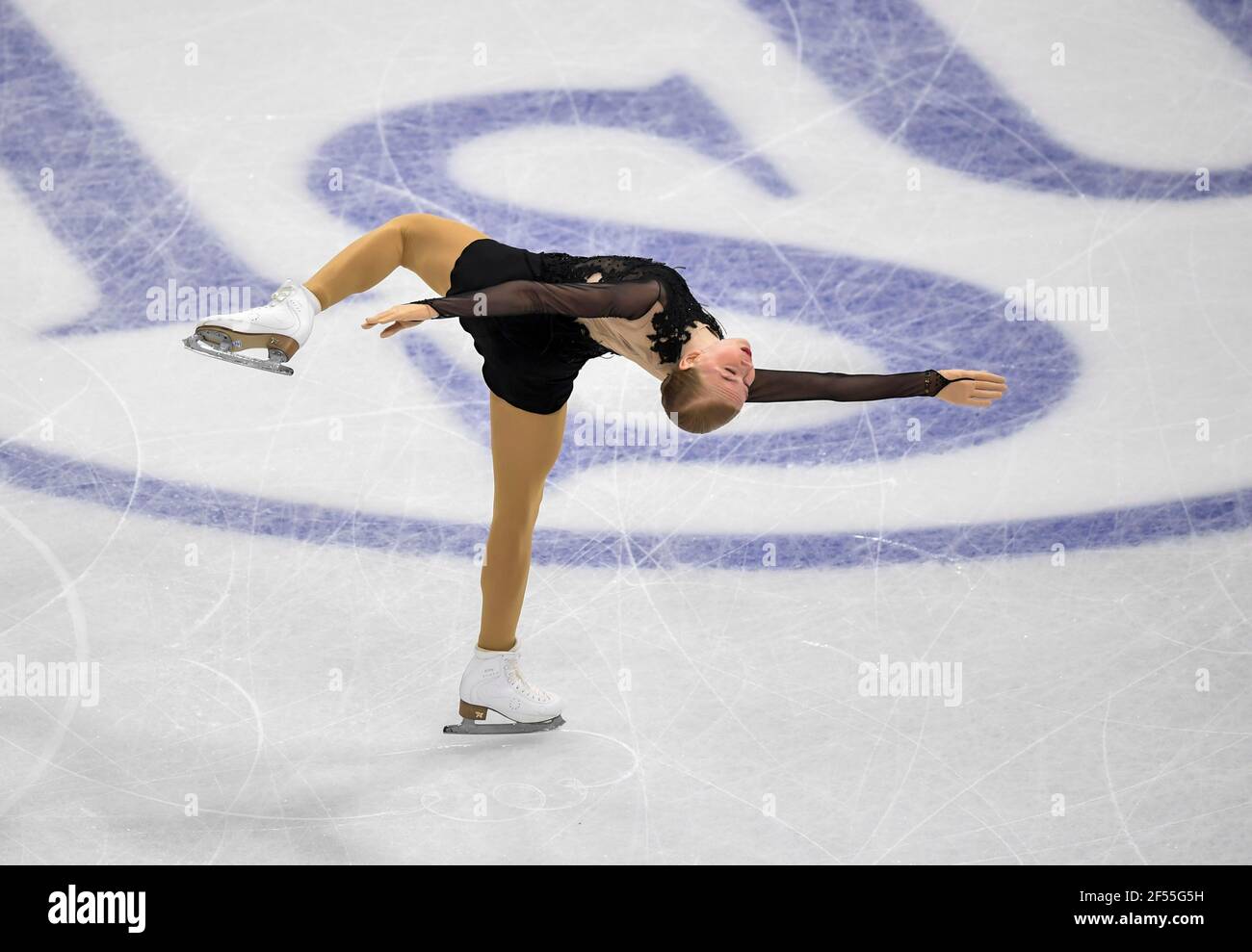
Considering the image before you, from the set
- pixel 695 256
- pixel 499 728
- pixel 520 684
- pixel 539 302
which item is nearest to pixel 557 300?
pixel 539 302

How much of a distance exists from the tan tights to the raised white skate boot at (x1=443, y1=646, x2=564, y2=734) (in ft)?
0.23

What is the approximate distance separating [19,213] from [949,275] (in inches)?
192

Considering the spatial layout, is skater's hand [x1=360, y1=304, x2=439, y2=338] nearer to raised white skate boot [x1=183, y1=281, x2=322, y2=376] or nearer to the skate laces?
raised white skate boot [x1=183, y1=281, x2=322, y2=376]

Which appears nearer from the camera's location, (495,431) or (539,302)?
(539,302)

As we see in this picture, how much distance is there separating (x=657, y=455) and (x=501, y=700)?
6.66 ft

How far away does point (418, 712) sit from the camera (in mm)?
6078

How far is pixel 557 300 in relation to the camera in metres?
4.84

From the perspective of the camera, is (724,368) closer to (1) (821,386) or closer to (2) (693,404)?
(2) (693,404)

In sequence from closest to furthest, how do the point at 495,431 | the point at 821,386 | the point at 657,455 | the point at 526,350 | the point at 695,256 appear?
the point at 821,386, the point at 526,350, the point at 495,431, the point at 657,455, the point at 695,256

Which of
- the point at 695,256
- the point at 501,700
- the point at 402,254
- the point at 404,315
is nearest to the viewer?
the point at 404,315

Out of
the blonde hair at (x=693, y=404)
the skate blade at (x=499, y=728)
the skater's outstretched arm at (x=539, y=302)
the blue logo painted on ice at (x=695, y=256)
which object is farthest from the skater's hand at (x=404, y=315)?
the blue logo painted on ice at (x=695, y=256)

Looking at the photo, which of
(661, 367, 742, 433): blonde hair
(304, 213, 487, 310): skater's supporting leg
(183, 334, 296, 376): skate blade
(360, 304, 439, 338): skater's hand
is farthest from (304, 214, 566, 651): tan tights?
(360, 304, 439, 338): skater's hand

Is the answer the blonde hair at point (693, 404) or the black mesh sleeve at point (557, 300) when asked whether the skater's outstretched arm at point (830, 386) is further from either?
the black mesh sleeve at point (557, 300)

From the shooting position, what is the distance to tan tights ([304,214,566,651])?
212 inches
